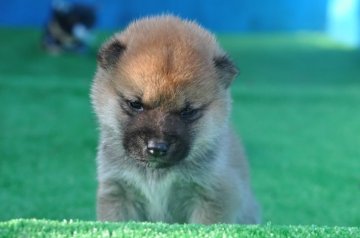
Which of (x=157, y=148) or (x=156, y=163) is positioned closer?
(x=157, y=148)

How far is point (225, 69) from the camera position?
321cm

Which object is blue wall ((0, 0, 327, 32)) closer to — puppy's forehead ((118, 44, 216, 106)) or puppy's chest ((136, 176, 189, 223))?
puppy's chest ((136, 176, 189, 223))

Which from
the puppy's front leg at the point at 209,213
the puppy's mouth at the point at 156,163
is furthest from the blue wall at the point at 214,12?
the puppy's mouth at the point at 156,163

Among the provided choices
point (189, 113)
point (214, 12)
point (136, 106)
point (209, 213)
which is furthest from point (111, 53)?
point (214, 12)

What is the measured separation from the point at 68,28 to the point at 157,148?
7.11 m

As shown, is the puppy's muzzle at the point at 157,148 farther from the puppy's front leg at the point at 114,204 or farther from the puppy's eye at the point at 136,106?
the puppy's front leg at the point at 114,204

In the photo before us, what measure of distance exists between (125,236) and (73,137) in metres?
3.67

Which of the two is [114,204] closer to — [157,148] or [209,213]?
[209,213]

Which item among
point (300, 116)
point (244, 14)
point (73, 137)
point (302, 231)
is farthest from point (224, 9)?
point (302, 231)

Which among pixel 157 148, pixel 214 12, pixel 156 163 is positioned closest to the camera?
pixel 157 148

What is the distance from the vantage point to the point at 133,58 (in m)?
3.04

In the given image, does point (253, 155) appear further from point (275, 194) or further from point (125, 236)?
A: point (125, 236)

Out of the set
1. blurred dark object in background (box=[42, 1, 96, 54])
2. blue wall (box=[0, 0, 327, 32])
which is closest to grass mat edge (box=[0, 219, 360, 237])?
blurred dark object in background (box=[42, 1, 96, 54])

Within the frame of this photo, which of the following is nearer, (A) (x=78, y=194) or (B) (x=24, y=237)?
(B) (x=24, y=237)
